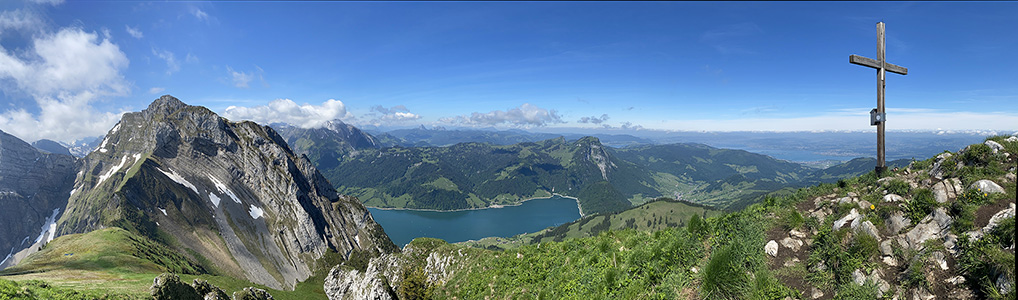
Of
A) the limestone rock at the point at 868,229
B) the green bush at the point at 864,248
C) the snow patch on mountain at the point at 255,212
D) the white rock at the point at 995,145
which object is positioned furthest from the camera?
the snow patch on mountain at the point at 255,212

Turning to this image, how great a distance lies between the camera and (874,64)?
1317 cm

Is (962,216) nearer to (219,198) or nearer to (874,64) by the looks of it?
(874,64)

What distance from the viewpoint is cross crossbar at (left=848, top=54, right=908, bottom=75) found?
505 inches

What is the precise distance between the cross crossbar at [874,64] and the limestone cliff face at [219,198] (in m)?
119

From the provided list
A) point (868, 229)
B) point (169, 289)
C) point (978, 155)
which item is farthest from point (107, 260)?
point (978, 155)

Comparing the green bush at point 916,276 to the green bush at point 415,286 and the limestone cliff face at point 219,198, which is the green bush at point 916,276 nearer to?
the green bush at point 415,286

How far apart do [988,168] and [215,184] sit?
6775 inches

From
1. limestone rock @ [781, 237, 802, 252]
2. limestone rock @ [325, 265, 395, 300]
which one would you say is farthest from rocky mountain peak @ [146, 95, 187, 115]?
limestone rock @ [781, 237, 802, 252]

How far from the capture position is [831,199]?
12039 millimetres

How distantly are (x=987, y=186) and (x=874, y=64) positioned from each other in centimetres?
661

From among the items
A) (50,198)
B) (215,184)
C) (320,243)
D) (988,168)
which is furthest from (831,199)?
(50,198)

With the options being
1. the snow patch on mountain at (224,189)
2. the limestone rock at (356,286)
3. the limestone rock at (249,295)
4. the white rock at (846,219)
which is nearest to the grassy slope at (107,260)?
the limestone rock at (356,286)

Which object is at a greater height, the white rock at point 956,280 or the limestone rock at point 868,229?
the limestone rock at point 868,229

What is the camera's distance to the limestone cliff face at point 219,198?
101188 mm
